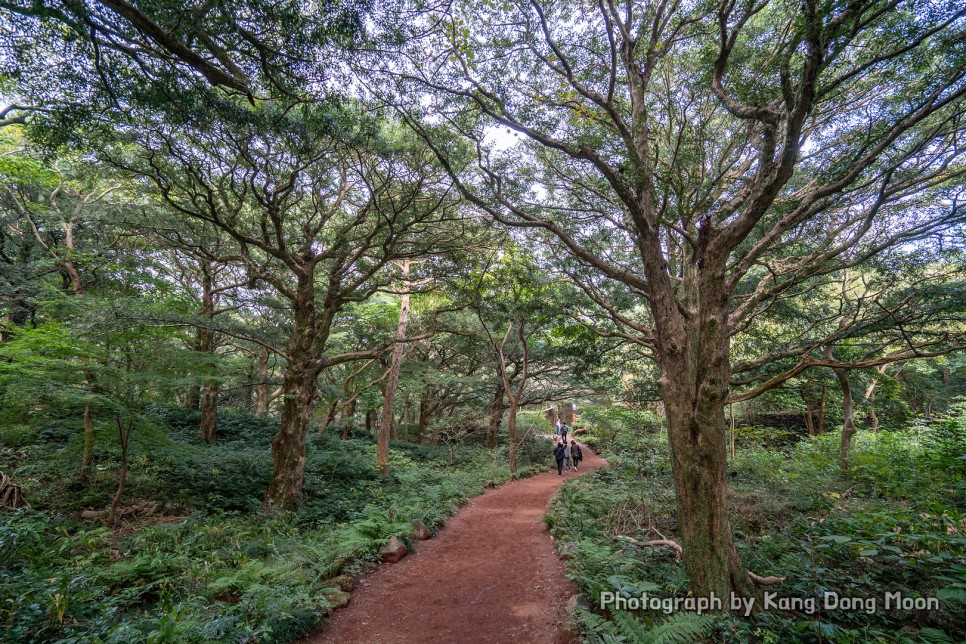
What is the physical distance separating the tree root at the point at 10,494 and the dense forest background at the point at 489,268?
42mm

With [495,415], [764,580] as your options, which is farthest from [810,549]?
[495,415]

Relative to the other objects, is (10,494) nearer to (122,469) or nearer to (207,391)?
(122,469)

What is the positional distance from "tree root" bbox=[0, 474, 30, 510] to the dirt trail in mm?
5643

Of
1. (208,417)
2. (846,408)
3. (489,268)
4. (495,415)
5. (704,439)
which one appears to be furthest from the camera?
(495,415)

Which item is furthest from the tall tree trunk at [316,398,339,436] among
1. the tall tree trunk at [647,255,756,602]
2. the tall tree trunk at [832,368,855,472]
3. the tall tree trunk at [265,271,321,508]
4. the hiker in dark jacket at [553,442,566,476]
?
the tall tree trunk at [832,368,855,472]

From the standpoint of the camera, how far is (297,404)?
8.02 meters

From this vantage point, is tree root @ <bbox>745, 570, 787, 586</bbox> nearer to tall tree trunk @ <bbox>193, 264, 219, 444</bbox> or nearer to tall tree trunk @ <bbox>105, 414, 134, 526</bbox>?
tall tree trunk @ <bbox>105, 414, 134, 526</bbox>

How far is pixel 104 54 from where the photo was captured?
473 cm

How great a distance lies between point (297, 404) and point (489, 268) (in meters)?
5.83

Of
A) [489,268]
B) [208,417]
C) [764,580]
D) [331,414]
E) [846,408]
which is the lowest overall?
[764,580]

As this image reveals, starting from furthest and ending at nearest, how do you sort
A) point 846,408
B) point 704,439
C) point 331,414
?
point 331,414, point 846,408, point 704,439

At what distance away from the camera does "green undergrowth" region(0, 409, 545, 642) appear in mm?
3426

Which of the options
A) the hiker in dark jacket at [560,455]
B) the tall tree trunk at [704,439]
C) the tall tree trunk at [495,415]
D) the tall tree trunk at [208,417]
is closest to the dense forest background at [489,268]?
the tall tree trunk at [704,439]

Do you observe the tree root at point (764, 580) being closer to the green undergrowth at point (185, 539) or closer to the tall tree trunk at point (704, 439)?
the tall tree trunk at point (704, 439)
